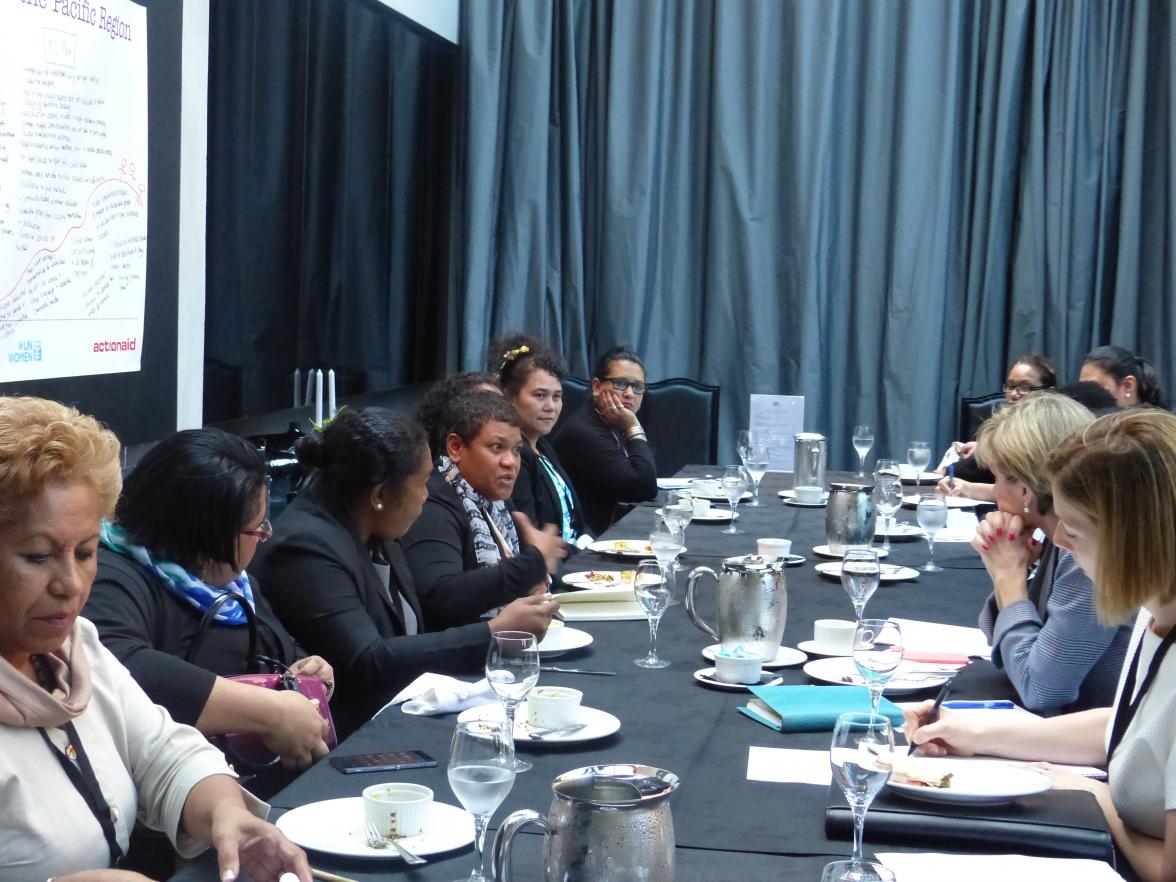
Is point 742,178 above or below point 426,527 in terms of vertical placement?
above

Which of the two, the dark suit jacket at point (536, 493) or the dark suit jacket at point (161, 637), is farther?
the dark suit jacket at point (536, 493)

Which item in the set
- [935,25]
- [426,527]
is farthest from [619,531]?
[935,25]

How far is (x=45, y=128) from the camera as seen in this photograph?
9.93 ft

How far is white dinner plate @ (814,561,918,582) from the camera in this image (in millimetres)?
2924

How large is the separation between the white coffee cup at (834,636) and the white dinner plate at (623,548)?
85 cm

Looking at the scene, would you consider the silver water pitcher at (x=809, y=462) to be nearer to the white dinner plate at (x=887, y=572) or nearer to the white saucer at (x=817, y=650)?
the white dinner plate at (x=887, y=572)

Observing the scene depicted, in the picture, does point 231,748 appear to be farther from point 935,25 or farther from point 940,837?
point 935,25

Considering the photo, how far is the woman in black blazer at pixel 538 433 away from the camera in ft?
12.4

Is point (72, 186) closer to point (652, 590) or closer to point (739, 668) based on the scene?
point (652, 590)

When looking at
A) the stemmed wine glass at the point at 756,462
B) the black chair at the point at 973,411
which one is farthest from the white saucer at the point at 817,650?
the black chair at the point at 973,411

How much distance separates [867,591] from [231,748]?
1.01 m

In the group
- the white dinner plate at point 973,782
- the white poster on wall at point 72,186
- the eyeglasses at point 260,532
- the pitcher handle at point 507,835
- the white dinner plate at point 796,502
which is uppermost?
the white poster on wall at point 72,186

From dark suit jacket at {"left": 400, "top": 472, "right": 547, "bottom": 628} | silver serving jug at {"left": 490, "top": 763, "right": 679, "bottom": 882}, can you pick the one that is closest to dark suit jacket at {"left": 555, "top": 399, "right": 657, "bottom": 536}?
dark suit jacket at {"left": 400, "top": 472, "right": 547, "bottom": 628}

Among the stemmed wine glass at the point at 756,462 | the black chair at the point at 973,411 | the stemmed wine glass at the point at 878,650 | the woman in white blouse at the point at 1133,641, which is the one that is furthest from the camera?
the black chair at the point at 973,411
